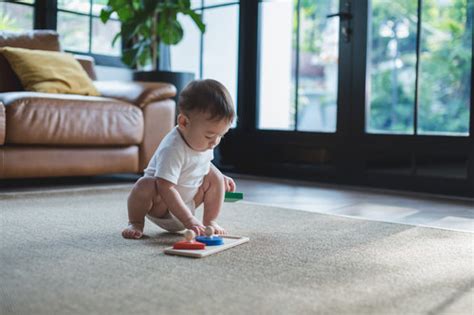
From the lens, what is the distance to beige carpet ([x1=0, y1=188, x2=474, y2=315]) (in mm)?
1019

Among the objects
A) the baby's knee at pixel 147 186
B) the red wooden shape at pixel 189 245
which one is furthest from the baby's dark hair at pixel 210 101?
the red wooden shape at pixel 189 245

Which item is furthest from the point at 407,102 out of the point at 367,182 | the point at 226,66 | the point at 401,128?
the point at 367,182

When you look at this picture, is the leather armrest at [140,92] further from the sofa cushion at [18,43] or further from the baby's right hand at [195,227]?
the baby's right hand at [195,227]

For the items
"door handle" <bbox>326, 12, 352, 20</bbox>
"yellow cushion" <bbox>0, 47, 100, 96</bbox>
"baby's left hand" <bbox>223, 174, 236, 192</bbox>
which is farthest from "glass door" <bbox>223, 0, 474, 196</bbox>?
"baby's left hand" <bbox>223, 174, 236, 192</bbox>

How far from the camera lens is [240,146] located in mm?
3926

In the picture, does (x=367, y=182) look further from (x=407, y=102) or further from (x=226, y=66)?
(x=407, y=102)

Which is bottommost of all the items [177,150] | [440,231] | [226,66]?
[440,231]

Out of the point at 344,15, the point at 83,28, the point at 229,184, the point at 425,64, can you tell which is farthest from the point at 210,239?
the point at 425,64

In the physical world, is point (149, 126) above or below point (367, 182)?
above

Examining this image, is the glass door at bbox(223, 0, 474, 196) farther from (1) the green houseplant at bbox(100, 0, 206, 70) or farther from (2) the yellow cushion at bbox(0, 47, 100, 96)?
→ (2) the yellow cushion at bbox(0, 47, 100, 96)

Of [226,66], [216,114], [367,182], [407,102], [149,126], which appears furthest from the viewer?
[407,102]

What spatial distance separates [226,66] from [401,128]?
14.3 ft

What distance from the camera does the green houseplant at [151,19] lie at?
3666mm

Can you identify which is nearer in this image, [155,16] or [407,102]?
[155,16]
